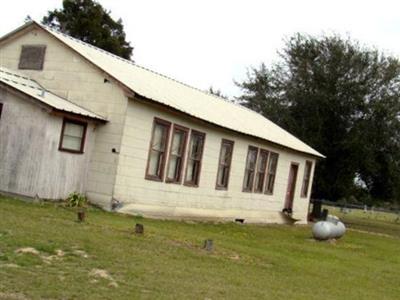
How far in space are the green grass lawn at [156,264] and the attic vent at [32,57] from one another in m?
4.93

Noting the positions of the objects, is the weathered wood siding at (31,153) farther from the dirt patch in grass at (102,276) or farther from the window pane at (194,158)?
the dirt patch in grass at (102,276)

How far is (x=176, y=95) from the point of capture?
2245cm

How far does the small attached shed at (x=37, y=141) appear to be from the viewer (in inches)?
679

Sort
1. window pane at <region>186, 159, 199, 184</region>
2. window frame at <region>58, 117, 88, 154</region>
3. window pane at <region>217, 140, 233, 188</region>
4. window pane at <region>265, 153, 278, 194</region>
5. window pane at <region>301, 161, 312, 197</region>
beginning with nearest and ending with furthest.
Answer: window frame at <region>58, 117, 88, 154</region> < window pane at <region>186, 159, 199, 184</region> < window pane at <region>217, 140, 233, 188</region> < window pane at <region>265, 153, 278, 194</region> < window pane at <region>301, 161, 312, 197</region>

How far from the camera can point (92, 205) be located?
1862 cm

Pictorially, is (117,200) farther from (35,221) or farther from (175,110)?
(35,221)

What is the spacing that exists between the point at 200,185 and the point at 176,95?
10.3 ft

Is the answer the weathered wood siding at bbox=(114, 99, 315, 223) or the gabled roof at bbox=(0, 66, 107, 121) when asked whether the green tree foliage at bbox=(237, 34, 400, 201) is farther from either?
the gabled roof at bbox=(0, 66, 107, 121)

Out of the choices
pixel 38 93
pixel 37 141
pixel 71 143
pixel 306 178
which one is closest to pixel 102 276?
pixel 37 141

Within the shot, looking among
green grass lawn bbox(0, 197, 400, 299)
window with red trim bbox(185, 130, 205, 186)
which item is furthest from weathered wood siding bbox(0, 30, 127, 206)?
window with red trim bbox(185, 130, 205, 186)

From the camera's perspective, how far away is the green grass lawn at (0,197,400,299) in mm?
8781

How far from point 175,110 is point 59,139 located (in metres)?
3.87

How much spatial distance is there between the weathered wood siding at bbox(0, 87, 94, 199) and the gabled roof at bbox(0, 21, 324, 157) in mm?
2409

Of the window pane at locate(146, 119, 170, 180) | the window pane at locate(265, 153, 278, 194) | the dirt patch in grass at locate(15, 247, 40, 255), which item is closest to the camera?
the dirt patch in grass at locate(15, 247, 40, 255)
